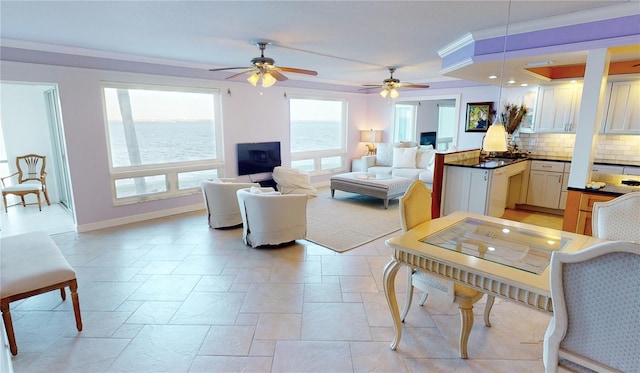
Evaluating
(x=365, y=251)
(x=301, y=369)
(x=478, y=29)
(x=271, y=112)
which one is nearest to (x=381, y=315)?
(x=301, y=369)

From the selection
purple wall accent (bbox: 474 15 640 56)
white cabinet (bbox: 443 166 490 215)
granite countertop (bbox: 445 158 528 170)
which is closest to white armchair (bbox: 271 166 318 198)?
white cabinet (bbox: 443 166 490 215)

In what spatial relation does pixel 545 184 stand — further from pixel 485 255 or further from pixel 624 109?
pixel 485 255

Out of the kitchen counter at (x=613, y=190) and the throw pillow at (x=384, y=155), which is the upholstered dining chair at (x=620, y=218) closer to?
the kitchen counter at (x=613, y=190)

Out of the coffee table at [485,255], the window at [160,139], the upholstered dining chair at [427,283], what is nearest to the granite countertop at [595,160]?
the coffee table at [485,255]

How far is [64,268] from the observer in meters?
2.30

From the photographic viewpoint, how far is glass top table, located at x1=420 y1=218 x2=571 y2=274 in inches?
70.0

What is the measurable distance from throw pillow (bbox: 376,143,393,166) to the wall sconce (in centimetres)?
67

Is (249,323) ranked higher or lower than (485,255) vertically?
lower

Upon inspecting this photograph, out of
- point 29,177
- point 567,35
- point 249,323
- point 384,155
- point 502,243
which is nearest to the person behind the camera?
point 502,243

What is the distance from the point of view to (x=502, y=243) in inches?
80.7

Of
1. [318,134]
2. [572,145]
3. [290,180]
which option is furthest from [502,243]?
[318,134]

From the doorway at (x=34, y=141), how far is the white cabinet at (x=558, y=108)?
7.93m

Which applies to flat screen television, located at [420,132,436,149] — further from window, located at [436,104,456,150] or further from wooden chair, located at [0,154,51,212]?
wooden chair, located at [0,154,51,212]

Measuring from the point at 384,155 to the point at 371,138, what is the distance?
89 cm
